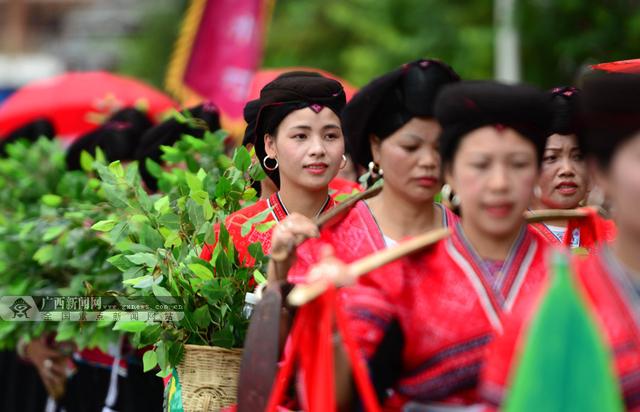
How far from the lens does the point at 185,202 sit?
4.96 meters

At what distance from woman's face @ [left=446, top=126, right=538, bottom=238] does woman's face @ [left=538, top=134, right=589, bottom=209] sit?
1.76 m

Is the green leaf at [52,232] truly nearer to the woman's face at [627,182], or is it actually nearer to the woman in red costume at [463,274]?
the woman in red costume at [463,274]

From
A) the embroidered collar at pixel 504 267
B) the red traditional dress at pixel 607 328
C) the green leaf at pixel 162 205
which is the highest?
the green leaf at pixel 162 205

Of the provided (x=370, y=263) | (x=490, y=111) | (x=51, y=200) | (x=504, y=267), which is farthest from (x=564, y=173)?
(x=51, y=200)

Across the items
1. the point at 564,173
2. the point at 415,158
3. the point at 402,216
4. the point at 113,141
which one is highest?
the point at 113,141

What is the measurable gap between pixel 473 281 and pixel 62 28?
137 feet

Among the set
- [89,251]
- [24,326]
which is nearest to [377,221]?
[89,251]

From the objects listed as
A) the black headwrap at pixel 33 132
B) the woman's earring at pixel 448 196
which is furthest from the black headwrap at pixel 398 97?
the black headwrap at pixel 33 132

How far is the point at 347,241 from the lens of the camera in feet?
12.5

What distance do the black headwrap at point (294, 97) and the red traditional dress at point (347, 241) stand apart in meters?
1.07

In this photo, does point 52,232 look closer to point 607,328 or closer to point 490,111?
A: point 490,111

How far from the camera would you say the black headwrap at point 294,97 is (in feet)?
16.1

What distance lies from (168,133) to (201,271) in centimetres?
233

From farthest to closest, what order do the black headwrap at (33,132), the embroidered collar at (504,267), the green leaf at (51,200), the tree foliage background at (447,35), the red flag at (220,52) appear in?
the tree foliage background at (447,35), the red flag at (220,52), the black headwrap at (33,132), the green leaf at (51,200), the embroidered collar at (504,267)
